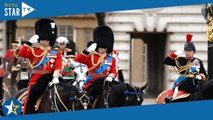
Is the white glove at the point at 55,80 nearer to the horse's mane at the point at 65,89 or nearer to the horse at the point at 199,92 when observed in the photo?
the horse's mane at the point at 65,89

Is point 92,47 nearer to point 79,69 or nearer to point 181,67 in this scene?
point 181,67

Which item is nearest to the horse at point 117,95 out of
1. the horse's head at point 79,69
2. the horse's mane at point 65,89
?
the horse's mane at point 65,89

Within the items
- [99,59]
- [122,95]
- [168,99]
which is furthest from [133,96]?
Result: [99,59]

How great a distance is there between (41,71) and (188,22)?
4017 mm

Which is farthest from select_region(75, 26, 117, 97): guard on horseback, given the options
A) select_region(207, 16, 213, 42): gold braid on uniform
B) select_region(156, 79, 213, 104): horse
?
select_region(207, 16, 213, 42): gold braid on uniform

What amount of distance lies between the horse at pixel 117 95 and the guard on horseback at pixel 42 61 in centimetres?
55

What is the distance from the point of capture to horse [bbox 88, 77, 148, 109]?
7.59 metres

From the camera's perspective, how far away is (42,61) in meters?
8.00

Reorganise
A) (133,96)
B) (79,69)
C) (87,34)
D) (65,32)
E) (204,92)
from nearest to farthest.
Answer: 1. (204,92)
2. (133,96)
3. (79,69)
4. (65,32)
5. (87,34)

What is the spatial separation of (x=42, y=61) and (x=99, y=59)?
71cm

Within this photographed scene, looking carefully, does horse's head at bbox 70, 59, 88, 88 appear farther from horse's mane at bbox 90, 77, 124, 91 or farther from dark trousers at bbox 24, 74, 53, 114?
dark trousers at bbox 24, 74, 53, 114

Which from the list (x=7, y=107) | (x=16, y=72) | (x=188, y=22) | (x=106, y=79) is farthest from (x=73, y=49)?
(x=7, y=107)

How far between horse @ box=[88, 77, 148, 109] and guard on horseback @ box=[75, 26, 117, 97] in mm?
125

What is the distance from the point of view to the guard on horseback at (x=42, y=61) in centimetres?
796
